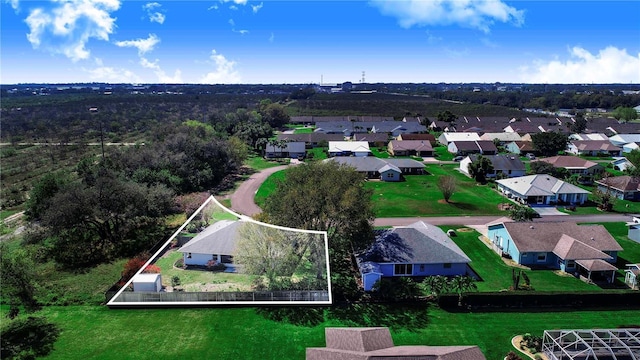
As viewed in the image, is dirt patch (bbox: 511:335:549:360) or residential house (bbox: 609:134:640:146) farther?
residential house (bbox: 609:134:640:146)

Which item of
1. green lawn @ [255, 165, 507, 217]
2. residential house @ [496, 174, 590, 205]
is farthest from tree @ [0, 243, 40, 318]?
residential house @ [496, 174, 590, 205]

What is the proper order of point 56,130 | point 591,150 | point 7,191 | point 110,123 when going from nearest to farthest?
point 7,191 → point 591,150 → point 56,130 → point 110,123

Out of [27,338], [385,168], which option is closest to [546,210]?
[385,168]

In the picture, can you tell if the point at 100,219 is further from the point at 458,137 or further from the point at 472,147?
the point at 458,137

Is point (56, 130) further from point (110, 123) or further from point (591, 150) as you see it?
point (591, 150)

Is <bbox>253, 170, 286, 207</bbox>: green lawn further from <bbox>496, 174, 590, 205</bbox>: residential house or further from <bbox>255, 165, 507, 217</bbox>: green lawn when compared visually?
<bbox>496, 174, 590, 205</bbox>: residential house

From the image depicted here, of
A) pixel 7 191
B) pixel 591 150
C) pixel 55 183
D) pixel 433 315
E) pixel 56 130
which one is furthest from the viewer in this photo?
pixel 56 130

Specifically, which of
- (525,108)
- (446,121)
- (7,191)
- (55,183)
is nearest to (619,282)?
(55,183)
